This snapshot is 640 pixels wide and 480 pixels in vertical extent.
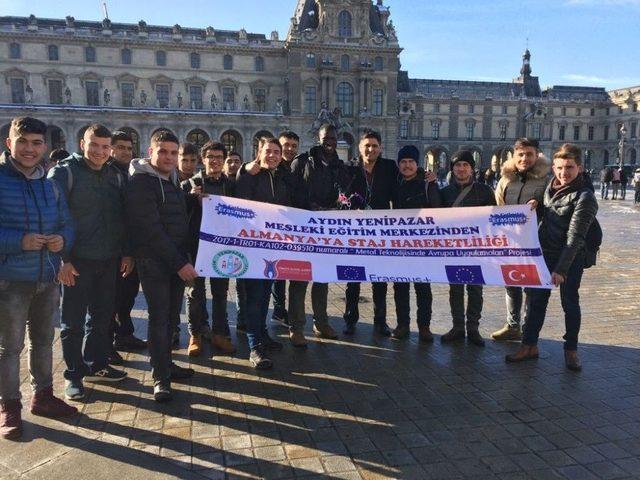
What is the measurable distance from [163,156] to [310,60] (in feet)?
181

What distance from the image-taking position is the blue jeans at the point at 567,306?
504 centimetres

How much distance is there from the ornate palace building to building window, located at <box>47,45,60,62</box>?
0.11 m

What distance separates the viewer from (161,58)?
5575cm

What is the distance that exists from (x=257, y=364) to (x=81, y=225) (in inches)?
85.4

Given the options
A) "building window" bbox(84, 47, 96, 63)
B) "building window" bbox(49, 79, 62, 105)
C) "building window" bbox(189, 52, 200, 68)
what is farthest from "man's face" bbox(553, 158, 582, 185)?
"building window" bbox(49, 79, 62, 105)

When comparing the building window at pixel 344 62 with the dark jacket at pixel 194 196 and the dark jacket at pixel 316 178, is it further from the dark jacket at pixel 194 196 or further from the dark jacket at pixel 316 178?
the dark jacket at pixel 194 196

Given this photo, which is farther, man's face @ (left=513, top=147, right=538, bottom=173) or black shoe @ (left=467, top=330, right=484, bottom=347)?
black shoe @ (left=467, top=330, right=484, bottom=347)

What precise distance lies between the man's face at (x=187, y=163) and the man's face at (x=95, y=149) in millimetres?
1211

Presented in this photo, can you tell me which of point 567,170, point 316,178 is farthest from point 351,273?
point 567,170

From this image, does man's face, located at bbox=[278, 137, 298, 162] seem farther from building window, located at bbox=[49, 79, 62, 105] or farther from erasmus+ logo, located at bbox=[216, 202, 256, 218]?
building window, located at bbox=[49, 79, 62, 105]

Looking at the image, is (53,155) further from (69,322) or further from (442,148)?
(442,148)

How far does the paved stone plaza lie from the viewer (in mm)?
3367

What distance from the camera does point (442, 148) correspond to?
77188mm

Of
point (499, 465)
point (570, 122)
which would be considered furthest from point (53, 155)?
point (570, 122)
